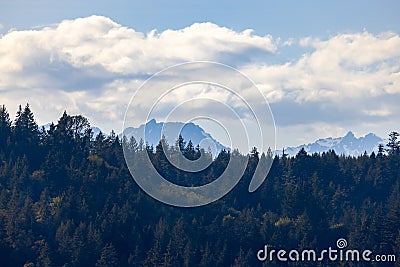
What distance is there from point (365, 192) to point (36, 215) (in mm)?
58659

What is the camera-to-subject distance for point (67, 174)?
99.3 m

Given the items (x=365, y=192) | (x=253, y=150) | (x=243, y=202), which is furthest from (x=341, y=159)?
(x=243, y=202)

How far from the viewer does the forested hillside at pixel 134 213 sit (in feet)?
273

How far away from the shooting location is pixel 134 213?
302ft

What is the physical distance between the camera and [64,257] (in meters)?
81.7

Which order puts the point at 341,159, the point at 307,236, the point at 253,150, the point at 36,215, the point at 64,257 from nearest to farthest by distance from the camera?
1. the point at 64,257
2. the point at 36,215
3. the point at 307,236
4. the point at 253,150
5. the point at 341,159

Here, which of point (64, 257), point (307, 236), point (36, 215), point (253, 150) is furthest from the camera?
point (253, 150)

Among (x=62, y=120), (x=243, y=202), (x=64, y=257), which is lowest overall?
(x=64, y=257)

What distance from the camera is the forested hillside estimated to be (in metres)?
83.3

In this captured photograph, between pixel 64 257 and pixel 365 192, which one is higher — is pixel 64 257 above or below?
below

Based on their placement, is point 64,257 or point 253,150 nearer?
point 64,257

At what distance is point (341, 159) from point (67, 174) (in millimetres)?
56238

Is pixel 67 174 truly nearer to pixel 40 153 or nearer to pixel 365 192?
pixel 40 153

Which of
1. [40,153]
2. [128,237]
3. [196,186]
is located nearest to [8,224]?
[128,237]
